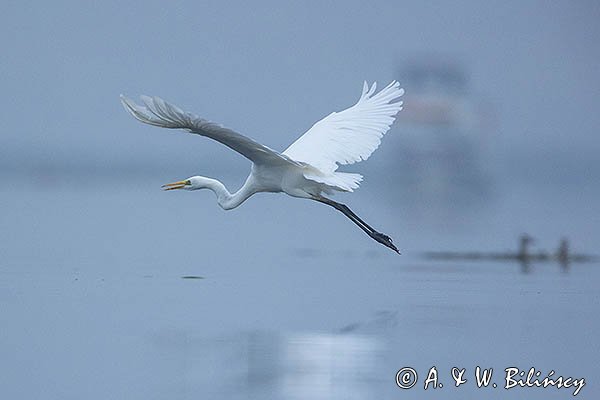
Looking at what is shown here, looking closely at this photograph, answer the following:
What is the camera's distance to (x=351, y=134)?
10391mm

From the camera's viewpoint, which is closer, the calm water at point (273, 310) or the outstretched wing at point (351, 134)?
the calm water at point (273, 310)

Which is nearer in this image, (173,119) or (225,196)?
(173,119)

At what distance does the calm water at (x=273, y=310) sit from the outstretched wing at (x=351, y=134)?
2.89ft

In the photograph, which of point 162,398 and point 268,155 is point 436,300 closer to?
point 268,155

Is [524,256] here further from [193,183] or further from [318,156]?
[193,183]

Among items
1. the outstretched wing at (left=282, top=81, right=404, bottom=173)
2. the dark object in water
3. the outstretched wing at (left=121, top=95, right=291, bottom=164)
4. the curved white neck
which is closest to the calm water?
the dark object in water

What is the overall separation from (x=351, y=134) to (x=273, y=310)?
6.44 ft

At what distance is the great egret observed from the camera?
30.9 ft

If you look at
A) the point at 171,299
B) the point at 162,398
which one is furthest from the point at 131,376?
the point at 171,299

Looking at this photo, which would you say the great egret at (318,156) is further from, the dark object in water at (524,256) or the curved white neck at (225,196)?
the dark object in water at (524,256)

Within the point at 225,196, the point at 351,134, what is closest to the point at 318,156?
the point at 351,134

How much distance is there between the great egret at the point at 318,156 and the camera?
9.41 metres

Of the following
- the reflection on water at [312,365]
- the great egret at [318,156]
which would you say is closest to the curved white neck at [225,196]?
the great egret at [318,156]

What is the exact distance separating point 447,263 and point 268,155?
9.44 feet
